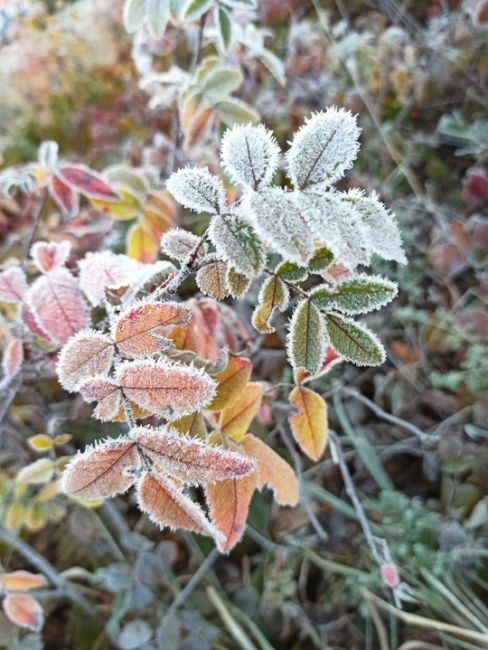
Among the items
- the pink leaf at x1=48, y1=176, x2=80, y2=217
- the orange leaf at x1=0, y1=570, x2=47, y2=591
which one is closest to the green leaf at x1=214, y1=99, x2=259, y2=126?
the pink leaf at x1=48, y1=176, x2=80, y2=217

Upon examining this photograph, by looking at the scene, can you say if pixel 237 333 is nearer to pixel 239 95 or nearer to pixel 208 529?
pixel 208 529

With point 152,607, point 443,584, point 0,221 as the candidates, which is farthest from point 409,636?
point 0,221

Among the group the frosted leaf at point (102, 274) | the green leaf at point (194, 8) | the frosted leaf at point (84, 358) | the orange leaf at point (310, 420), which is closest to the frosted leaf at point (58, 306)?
the frosted leaf at point (102, 274)

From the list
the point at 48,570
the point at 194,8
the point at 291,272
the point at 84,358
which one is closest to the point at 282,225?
the point at 291,272

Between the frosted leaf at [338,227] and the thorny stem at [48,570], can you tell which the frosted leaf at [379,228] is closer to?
the frosted leaf at [338,227]

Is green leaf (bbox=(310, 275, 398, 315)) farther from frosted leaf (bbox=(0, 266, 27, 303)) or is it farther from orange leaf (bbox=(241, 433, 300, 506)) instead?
Result: frosted leaf (bbox=(0, 266, 27, 303))
